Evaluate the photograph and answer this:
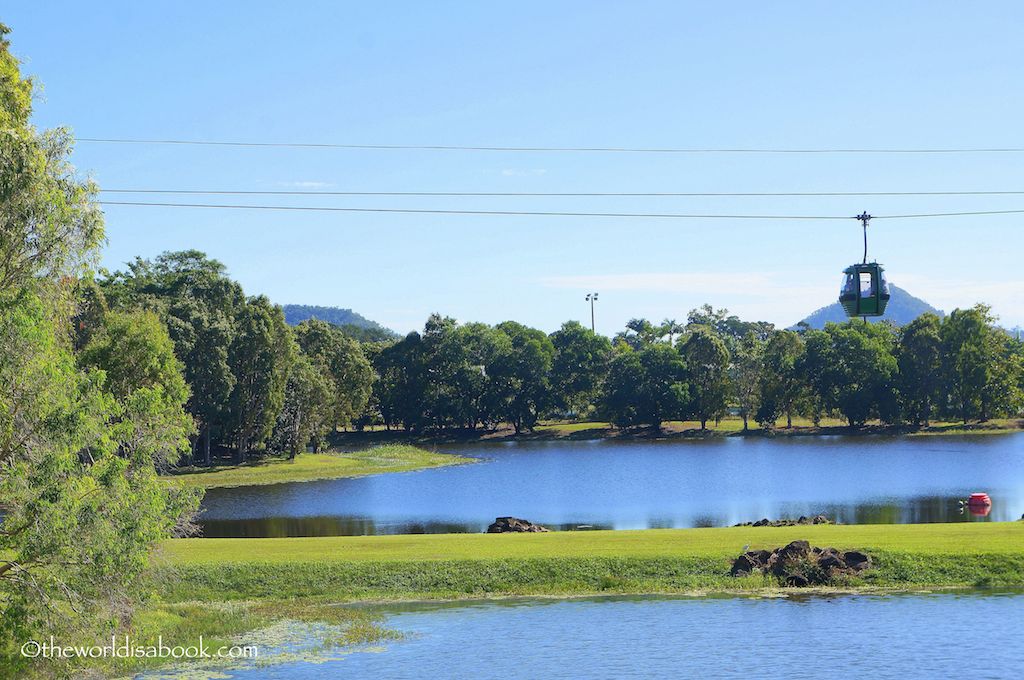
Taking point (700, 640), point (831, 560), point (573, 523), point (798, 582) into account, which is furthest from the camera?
point (573, 523)

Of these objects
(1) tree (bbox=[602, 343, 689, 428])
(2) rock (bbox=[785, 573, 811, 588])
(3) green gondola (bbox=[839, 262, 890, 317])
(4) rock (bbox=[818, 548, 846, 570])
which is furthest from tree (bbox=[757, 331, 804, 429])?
(2) rock (bbox=[785, 573, 811, 588])

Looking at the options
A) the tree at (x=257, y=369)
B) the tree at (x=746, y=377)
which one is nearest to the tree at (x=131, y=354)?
the tree at (x=257, y=369)

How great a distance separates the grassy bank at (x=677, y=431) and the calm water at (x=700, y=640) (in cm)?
11819

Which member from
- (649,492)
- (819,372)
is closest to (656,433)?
(819,372)

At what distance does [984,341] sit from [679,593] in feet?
436

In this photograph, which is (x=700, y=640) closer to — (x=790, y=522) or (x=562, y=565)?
(x=562, y=565)

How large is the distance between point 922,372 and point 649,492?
304 feet

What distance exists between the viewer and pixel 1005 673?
1005 inches

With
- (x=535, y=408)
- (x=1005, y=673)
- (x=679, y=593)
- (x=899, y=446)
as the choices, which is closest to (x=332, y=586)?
(x=679, y=593)

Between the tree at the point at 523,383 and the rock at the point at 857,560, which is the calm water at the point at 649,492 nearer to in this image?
the rock at the point at 857,560

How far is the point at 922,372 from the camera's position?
151875mm

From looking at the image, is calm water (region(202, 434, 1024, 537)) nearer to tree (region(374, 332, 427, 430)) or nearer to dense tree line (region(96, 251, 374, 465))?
dense tree line (region(96, 251, 374, 465))

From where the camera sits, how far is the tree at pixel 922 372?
152 m

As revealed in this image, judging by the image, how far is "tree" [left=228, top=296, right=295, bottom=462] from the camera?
343 feet
